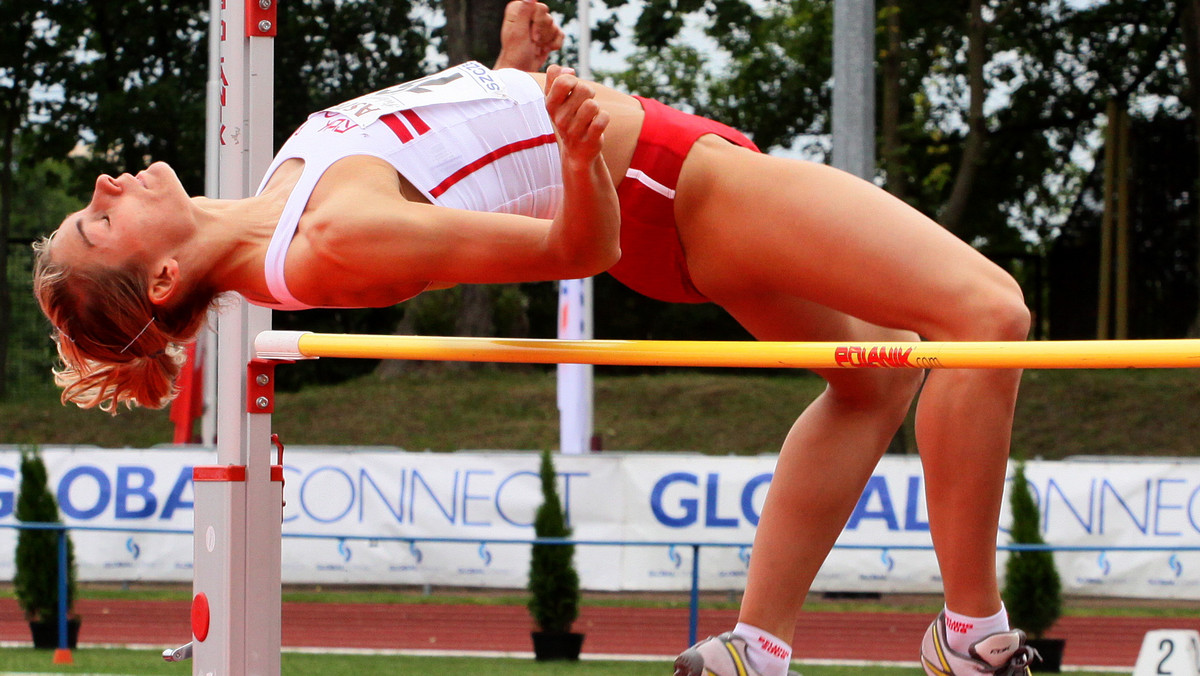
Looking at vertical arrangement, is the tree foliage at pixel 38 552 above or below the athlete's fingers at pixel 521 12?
below

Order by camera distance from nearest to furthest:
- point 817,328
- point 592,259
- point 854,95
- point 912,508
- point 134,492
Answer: point 592,259
point 817,328
point 854,95
point 912,508
point 134,492

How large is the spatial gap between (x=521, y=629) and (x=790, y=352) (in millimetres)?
7751

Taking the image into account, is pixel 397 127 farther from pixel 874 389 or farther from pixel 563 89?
pixel 874 389

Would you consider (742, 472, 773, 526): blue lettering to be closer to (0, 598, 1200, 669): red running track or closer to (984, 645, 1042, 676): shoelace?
(0, 598, 1200, 669): red running track

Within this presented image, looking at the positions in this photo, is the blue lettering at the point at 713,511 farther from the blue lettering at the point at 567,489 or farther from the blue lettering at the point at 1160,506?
the blue lettering at the point at 1160,506

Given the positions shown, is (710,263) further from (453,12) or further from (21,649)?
(453,12)

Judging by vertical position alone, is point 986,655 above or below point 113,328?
below

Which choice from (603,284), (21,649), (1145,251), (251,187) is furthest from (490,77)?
Result: (603,284)

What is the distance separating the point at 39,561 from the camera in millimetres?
7836

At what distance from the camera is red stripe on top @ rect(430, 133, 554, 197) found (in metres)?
1.87

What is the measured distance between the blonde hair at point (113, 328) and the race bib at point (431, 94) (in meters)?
0.37

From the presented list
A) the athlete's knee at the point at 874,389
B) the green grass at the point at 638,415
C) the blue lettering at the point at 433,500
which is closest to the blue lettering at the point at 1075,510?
the blue lettering at the point at 433,500

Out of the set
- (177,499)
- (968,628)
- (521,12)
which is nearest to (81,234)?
(521,12)

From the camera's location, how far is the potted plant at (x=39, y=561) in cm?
780
